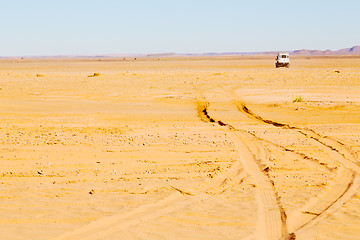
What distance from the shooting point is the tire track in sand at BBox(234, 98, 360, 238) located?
630 centimetres

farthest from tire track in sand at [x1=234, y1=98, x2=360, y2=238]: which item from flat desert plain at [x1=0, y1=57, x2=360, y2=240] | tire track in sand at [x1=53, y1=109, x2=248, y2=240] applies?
tire track in sand at [x1=53, y1=109, x2=248, y2=240]

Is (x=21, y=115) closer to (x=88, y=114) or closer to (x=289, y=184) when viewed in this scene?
(x=88, y=114)

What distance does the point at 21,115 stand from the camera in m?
16.6

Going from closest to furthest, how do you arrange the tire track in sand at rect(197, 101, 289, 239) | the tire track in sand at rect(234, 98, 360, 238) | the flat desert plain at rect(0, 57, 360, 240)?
the tire track in sand at rect(197, 101, 289, 239) → the flat desert plain at rect(0, 57, 360, 240) → the tire track in sand at rect(234, 98, 360, 238)

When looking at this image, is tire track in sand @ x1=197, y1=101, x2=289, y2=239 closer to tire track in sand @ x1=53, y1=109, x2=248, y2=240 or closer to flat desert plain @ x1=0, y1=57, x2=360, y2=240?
flat desert plain @ x1=0, y1=57, x2=360, y2=240

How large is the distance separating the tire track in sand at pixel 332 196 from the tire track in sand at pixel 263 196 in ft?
0.49

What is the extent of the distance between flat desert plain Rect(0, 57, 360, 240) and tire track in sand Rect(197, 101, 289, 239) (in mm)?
16

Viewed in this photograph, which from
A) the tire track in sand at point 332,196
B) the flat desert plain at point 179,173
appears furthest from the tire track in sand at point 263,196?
the tire track in sand at point 332,196

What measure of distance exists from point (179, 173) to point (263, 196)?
1814 mm

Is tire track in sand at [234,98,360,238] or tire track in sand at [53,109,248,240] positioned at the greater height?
tire track in sand at [234,98,360,238]

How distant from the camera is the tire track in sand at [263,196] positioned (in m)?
5.96

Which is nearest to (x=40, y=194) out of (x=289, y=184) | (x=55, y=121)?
(x=289, y=184)

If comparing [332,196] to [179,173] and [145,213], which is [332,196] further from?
[145,213]

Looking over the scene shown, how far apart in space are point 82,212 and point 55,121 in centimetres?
903
